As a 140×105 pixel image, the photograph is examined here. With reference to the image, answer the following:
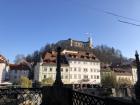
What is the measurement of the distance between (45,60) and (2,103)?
36563 millimetres

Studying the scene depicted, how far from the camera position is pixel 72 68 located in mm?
60875

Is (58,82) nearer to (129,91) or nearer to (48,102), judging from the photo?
(48,102)

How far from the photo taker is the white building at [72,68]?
56625 millimetres

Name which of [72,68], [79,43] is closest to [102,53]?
[79,43]

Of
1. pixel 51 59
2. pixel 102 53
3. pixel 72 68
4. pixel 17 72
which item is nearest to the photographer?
pixel 51 59

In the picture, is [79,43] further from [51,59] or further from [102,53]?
[51,59]

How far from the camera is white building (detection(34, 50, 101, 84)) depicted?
56.6 meters


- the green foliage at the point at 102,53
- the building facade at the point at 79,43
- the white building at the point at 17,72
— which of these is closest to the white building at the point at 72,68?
the white building at the point at 17,72

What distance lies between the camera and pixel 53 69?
57.9 m

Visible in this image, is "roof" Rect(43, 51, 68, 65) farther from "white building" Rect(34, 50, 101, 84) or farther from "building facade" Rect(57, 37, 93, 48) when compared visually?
"building facade" Rect(57, 37, 93, 48)

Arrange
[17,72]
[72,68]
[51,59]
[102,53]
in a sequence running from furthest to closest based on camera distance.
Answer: [102,53] < [17,72] < [72,68] < [51,59]

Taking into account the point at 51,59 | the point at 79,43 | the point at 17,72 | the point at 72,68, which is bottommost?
the point at 17,72

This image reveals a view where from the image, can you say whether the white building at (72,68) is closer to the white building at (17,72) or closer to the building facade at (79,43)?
the white building at (17,72)

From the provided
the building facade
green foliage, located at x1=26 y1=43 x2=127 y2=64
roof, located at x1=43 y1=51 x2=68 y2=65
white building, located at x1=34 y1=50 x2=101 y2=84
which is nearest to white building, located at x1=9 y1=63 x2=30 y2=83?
white building, located at x1=34 y1=50 x2=101 y2=84
